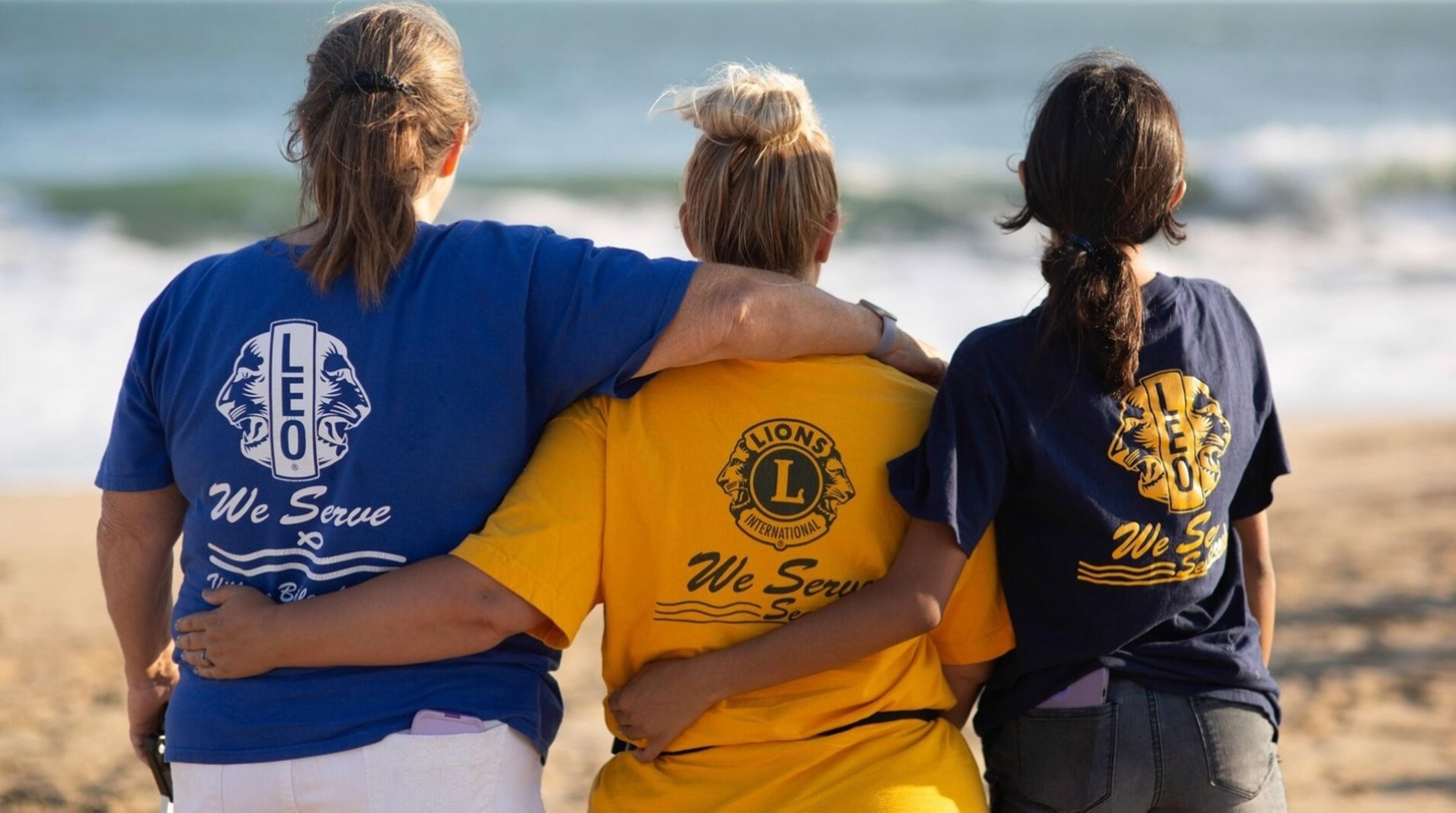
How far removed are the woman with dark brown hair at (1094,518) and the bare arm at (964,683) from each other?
0.05 m

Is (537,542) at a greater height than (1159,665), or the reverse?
(537,542)

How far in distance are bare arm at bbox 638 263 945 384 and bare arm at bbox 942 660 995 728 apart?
18.3 inches

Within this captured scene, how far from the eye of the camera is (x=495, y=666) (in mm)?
1721

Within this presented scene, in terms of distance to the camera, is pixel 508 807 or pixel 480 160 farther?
pixel 480 160

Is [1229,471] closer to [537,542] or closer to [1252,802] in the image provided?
[1252,802]

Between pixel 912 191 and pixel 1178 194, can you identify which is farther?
pixel 912 191

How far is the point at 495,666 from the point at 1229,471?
3.35 feet

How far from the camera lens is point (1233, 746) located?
1733 mm

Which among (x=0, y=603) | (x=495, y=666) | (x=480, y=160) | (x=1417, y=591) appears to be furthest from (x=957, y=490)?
(x=480, y=160)

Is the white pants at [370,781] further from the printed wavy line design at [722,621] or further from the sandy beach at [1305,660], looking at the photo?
the sandy beach at [1305,660]

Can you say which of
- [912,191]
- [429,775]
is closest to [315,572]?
[429,775]

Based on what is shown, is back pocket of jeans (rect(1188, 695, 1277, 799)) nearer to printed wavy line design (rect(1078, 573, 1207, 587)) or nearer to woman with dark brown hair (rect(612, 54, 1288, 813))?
woman with dark brown hair (rect(612, 54, 1288, 813))

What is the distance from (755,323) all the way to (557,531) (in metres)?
0.37

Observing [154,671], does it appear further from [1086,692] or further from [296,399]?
[1086,692]
